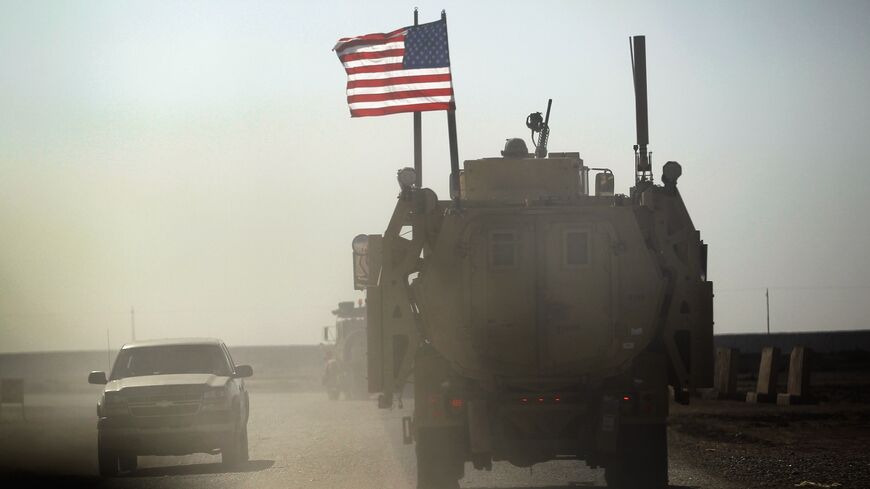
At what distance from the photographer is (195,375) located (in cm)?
2241

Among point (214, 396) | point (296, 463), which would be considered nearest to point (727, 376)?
point (296, 463)

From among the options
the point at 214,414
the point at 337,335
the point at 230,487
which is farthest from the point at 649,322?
the point at 337,335

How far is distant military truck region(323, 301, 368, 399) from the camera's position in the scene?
46906mm

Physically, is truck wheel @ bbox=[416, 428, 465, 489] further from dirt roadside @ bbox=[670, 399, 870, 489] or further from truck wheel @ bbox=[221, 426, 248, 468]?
truck wheel @ bbox=[221, 426, 248, 468]

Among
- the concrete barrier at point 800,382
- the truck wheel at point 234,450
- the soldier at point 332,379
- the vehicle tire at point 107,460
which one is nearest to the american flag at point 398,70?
the truck wheel at point 234,450

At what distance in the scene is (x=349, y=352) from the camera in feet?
156

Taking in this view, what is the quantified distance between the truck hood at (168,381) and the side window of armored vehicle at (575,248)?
7.83 meters

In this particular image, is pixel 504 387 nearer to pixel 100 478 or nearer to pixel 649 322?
pixel 649 322

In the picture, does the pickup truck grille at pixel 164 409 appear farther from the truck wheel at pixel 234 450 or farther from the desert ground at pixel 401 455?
the desert ground at pixel 401 455

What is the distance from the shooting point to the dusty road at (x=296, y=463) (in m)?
19.2

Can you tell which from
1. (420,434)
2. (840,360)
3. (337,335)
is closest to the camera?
(420,434)

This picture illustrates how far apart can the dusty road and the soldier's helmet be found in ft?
12.9

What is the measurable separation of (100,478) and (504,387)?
803 cm

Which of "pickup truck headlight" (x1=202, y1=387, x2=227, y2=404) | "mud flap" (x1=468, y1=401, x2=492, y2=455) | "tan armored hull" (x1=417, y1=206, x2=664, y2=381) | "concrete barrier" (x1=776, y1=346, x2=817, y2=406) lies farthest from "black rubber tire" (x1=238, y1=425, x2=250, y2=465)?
"concrete barrier" (x1=776, y1=346, x2=817, y2=406)
